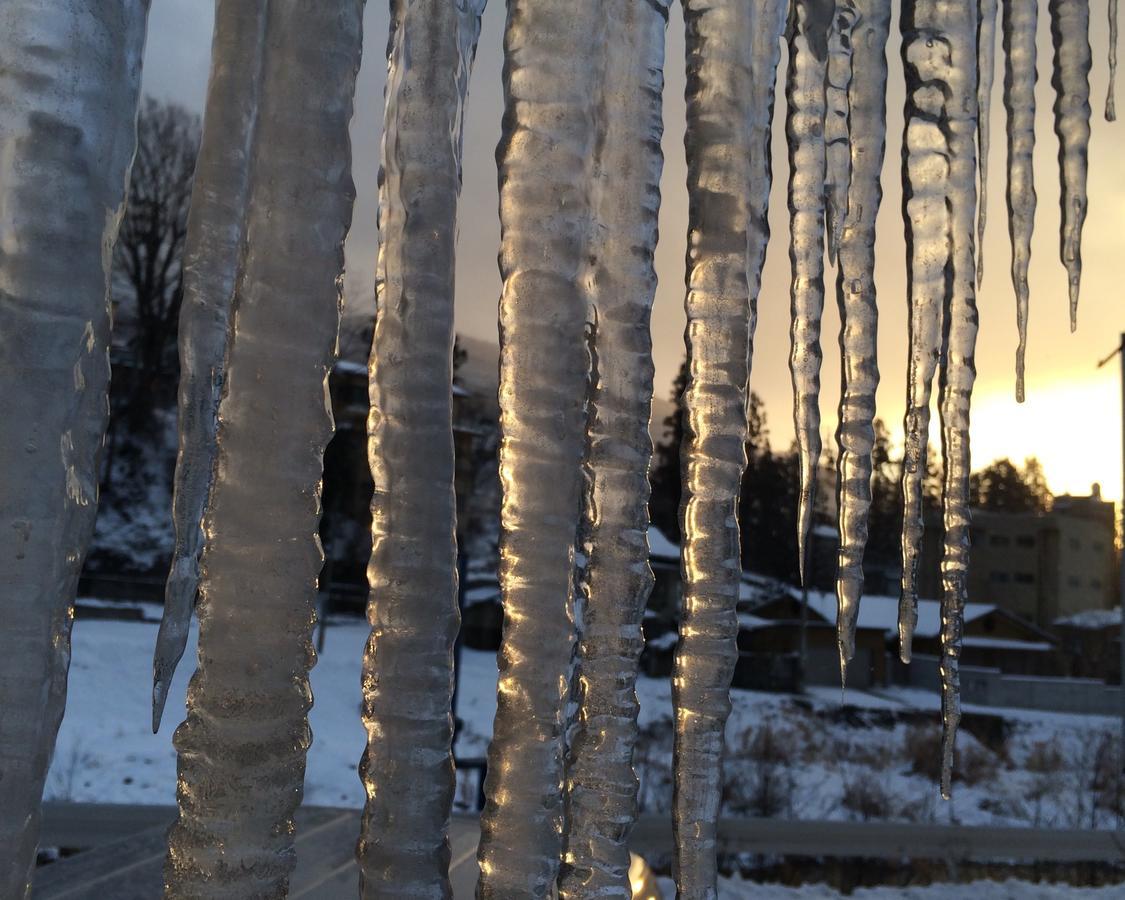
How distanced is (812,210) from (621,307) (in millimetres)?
404

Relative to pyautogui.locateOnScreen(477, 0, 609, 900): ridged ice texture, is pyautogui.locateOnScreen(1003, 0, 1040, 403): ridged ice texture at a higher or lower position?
higher

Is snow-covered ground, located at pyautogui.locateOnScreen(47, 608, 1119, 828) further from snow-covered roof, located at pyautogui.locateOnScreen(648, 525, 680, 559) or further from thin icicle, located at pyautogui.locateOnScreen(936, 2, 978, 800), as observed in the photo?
thin icicle, located at pyautogui.locateOnScreen(936, 2, 978, 800)

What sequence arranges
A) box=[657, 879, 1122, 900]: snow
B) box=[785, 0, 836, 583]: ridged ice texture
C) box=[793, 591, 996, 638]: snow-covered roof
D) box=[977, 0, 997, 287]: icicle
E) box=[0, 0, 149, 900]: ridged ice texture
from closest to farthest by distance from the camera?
box=[0, 0, 149, 900]: ridged ice texture
box=[785, 0, 836, 583]: ridged ice texture
box=[977, 0, 997, 287]: icicle
box=[657, 879, 1122, 900]: snow
box=[793, 591, 996, 638]: snow-covered roof

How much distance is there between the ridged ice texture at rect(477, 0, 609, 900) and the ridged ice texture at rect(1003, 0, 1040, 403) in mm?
742

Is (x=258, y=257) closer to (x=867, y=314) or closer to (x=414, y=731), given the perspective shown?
(x=414, y=731)

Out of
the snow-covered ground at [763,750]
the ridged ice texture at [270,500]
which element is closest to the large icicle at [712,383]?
the ridged ice texture at [270,500]

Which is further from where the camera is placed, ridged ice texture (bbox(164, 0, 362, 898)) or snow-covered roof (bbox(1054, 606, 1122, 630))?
snow-covered roof (bbox(1054, 606, 1122, 630))

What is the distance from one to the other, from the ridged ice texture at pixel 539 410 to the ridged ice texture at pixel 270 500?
0.13m

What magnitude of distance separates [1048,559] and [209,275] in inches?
1244

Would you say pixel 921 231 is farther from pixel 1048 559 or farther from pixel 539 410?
pixel 1048 559

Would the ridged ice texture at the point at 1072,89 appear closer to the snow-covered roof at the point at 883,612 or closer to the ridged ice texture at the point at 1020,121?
the ridged ice texture at the point at 1020,121

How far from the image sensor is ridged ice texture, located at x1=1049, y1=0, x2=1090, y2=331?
125cm

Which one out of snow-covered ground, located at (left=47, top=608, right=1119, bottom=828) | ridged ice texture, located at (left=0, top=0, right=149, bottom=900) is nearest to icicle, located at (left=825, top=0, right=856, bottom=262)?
A: ridged ice texture, located at (left=0, top=0, right=149, bottom=900)

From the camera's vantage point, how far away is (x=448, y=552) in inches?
27.8
